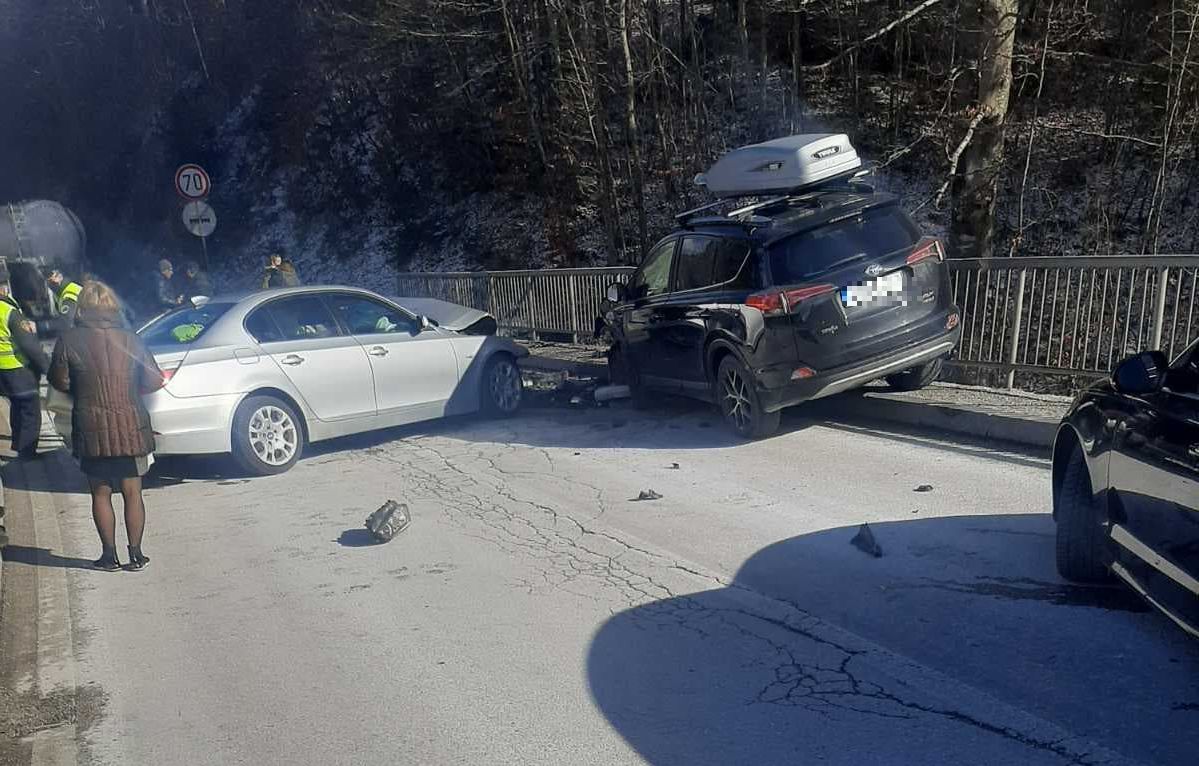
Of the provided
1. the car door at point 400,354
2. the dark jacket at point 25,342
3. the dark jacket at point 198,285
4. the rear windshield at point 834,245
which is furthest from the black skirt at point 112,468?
the dark jacket at point 198,285

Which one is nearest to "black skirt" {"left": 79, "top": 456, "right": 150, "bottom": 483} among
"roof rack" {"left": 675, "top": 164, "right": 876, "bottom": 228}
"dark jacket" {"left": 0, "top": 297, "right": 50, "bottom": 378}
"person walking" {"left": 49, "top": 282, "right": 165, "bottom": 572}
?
"person walking" {"left": 49, "top": 282, "right": 165, "bottom": 572}

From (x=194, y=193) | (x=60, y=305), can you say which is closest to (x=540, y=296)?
(x=194, y=193)

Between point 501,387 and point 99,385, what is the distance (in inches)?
197

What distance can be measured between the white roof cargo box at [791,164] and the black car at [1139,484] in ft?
14.8

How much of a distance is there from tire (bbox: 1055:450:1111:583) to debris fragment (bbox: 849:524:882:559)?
38.7 inches

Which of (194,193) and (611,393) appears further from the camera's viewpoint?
(194,193)

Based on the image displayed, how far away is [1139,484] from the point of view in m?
3.88

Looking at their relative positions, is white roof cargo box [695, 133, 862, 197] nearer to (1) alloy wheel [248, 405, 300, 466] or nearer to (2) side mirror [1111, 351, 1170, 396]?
(1) alloy wheel [248, 405, 300, 466]

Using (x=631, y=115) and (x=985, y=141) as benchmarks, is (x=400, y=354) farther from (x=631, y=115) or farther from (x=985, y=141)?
(x=631, y=115)

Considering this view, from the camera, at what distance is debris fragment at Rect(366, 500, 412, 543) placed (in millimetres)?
6426

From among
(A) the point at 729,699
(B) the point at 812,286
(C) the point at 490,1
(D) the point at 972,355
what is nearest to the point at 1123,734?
(A) the point at 729,699

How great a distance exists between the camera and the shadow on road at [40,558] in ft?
21.2

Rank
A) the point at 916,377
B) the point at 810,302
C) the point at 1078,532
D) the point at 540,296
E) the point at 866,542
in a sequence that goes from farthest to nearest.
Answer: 1. the point at 540,296
2. the point at 916,377
3. the point at 810,302
4. the point at 866,542
5. the point at 1078,532

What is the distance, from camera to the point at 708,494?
6.88 m
